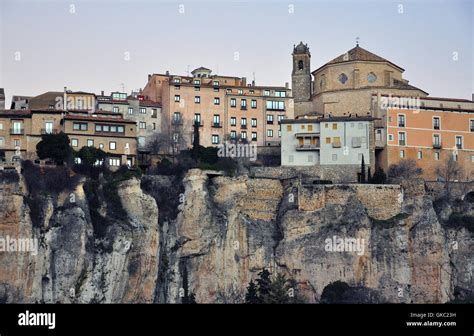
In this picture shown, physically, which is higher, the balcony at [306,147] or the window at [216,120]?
the window at [216,120]

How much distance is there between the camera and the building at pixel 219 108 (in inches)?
2608

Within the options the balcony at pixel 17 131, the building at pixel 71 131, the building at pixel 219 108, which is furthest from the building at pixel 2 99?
the building at pixel 219 108

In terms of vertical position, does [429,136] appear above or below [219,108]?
below

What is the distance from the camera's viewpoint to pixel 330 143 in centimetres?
6309

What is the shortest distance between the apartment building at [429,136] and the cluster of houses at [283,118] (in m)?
0.06

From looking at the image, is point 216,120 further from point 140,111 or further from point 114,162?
point 114,162

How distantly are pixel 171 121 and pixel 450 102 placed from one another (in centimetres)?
1795

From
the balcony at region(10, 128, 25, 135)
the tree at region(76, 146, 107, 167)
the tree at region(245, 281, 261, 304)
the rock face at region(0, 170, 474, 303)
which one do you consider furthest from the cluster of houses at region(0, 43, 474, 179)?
the tree at region(245, 281, 261, 304)

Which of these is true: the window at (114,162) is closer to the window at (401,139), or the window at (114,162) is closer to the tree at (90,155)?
the tree at (90,155)

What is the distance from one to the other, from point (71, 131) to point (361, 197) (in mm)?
17260

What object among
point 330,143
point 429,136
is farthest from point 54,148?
point 429,136
